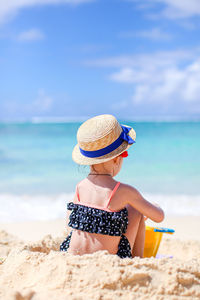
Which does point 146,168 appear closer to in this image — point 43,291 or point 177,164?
point 177,164

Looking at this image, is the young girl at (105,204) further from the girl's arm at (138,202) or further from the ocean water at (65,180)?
the ocean water at (65,180)

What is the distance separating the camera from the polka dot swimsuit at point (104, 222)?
2180mm

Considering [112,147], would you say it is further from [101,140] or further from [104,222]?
[104,222]

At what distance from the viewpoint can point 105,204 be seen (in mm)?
2209

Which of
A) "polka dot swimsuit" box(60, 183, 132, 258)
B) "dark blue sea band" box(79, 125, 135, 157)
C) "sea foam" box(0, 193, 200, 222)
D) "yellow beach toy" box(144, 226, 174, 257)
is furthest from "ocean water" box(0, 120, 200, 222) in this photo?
"yellow beach toy" box(144, 226, 174, 257)

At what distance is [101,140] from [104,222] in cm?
46

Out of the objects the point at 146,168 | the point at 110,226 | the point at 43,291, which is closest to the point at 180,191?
the point at 146,168

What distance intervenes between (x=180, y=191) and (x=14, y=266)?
557 centimetres

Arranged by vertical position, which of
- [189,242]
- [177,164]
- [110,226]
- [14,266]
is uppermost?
[110,226]

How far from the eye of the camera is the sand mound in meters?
1.77

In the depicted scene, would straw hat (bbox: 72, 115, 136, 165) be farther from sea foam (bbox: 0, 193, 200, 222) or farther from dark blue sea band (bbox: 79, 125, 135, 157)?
sea foam (bbox: 0, 193, 200, 222)

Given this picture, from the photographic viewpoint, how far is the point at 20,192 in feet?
23.8

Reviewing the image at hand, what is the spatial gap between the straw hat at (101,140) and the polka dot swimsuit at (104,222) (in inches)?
7.9

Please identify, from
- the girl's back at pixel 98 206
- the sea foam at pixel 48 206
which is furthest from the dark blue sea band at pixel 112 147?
the sea foam at pixel 48 206
